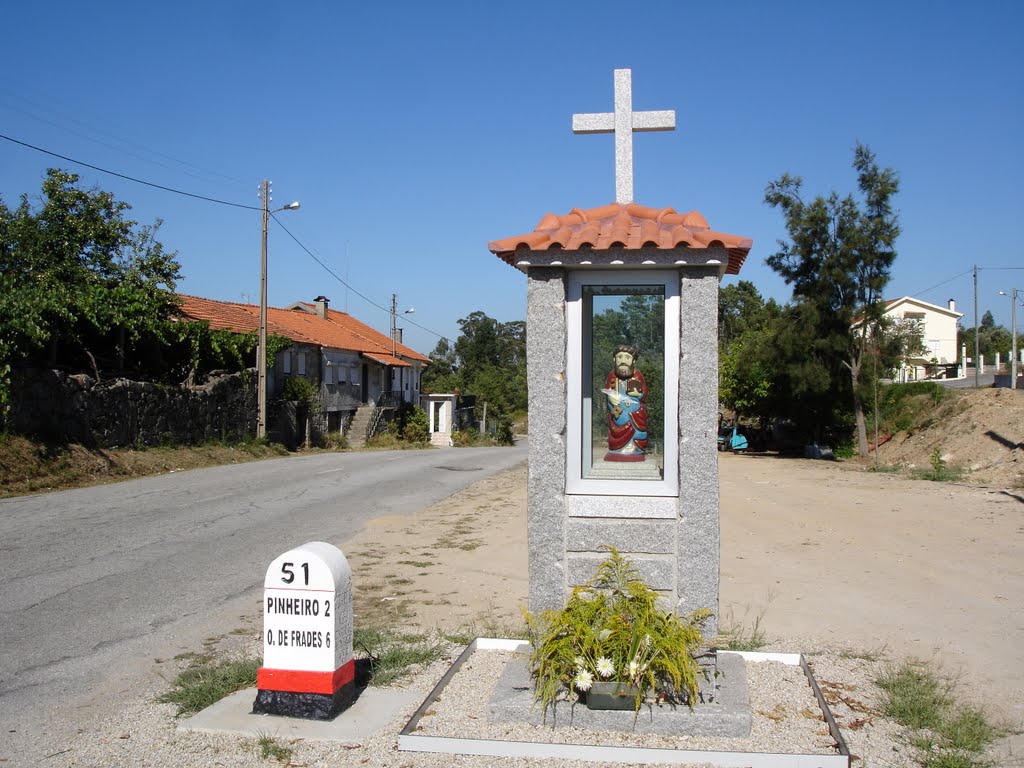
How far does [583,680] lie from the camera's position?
4.67 metres

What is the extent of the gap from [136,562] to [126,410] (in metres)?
12.8

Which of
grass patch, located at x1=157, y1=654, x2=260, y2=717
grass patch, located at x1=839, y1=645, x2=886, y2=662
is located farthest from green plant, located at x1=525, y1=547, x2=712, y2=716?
grass patch, located at x1=157, y1=654, x2=260, y2=717

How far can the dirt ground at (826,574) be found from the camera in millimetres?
6805

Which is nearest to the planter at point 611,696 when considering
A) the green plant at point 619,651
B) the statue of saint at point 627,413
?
the green plant at point 619,651

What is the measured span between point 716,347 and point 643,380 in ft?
2.57

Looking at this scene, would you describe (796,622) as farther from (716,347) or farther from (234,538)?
(234,538)

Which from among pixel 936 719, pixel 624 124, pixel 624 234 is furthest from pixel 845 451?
pixel 624 234

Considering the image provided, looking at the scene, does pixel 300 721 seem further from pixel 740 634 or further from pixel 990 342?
pixel 990 342

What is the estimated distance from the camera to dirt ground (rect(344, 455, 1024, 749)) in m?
6.80

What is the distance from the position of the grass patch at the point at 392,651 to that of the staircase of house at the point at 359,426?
31940 mm

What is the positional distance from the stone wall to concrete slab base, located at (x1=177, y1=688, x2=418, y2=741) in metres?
15.1

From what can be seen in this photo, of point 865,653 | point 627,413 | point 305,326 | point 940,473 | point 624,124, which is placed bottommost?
point 865,653

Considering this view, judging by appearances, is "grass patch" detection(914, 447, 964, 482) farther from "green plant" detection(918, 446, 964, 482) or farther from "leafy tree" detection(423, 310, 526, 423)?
"leafy tree" detection(423, 310, 526, 423)

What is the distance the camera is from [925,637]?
689cm
